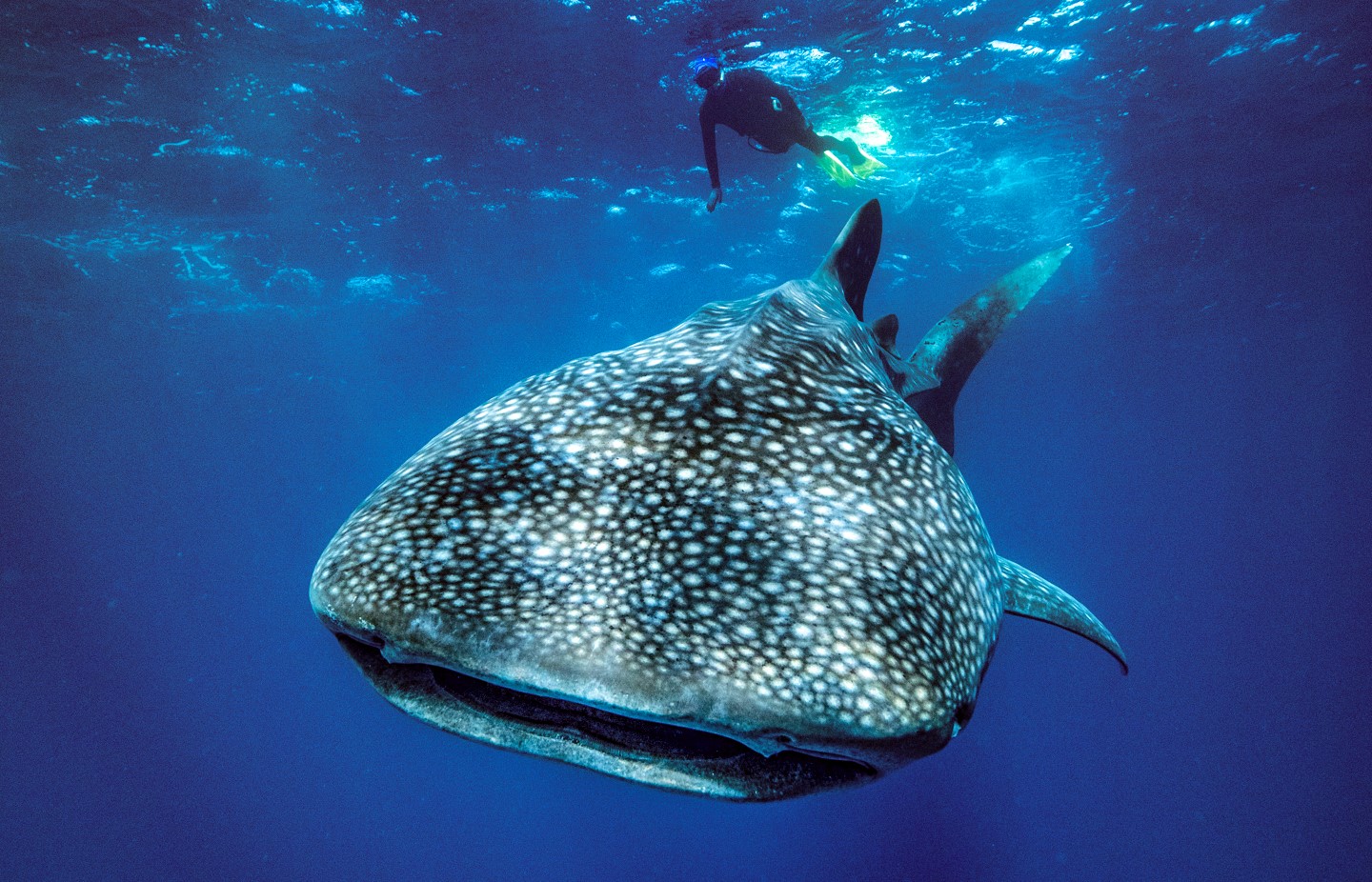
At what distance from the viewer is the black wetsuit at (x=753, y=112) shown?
12.9 m

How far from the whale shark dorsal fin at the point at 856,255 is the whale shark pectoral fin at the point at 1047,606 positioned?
2260 millimetres

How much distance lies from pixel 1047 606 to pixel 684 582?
2270 millimetres

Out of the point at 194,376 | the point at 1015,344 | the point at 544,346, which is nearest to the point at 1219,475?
the point at 1015,344

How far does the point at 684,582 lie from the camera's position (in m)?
1.56

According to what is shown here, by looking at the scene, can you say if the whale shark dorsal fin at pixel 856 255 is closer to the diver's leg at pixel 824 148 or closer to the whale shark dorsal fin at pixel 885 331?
the whale shark dorsal fin at pixel 885 331

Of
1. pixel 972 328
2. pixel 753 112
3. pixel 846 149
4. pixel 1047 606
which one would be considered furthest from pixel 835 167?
pixel 1047 606

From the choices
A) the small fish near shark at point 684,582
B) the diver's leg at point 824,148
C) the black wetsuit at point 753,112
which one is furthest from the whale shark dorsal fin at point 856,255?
the diver's leg at point 824,148

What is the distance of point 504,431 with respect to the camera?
2.10 m

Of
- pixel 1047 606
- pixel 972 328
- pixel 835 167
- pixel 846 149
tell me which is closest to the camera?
pixel 1047 606

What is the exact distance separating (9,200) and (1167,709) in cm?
7266

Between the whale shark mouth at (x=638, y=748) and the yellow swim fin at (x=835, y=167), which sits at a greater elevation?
the yellow swim fin at (x=835, y=167)

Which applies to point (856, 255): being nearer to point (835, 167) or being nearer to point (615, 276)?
point (835, 167)

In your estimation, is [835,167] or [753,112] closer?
[753,112]

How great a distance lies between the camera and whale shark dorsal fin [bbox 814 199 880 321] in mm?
4637
